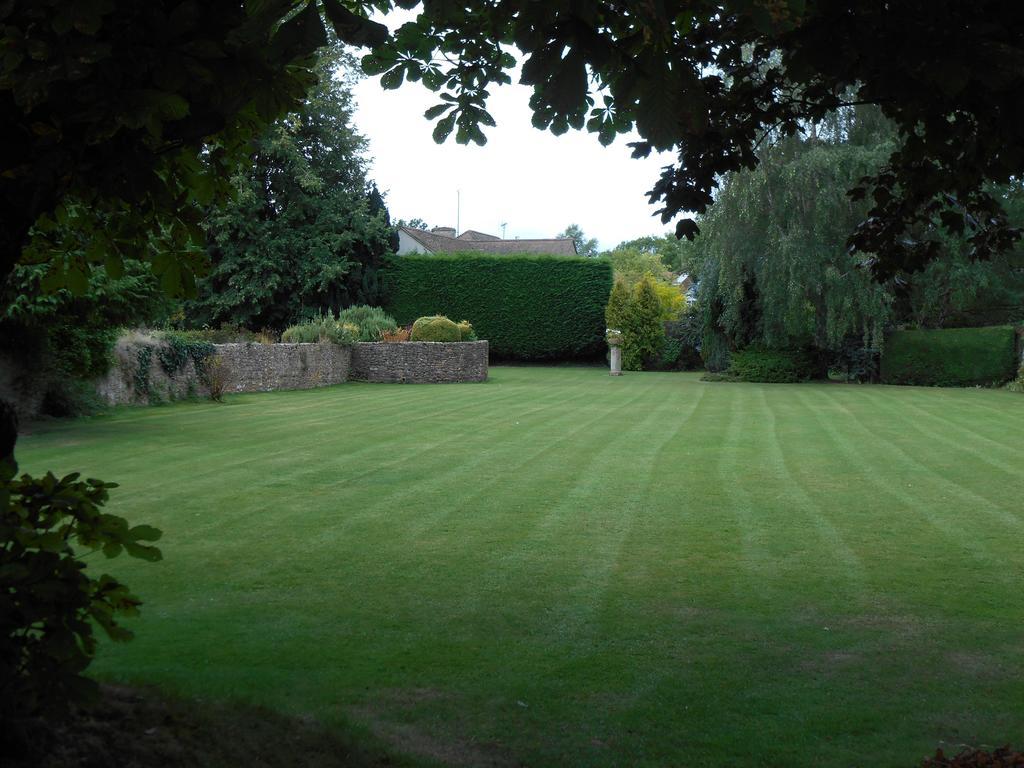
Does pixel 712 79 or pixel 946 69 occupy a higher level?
pixel 712 79

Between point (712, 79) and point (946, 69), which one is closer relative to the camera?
point (946, 69)

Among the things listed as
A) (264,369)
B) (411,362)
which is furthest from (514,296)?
(264,369)

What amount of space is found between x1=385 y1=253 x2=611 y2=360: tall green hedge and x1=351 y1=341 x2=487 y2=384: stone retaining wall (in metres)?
9.42

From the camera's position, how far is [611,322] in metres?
33.5

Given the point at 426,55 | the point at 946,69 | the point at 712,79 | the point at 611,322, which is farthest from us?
the point at 611,322

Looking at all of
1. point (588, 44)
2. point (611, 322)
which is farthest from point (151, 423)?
point (611, 322)

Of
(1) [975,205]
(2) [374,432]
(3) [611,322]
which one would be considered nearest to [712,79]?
(1) [975,205]

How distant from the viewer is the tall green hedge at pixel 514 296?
35375mm

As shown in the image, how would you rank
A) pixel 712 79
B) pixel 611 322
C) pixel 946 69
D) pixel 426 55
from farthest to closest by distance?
pixel 611 322 < pixel 712 79 < pixel 426 55 < pixel 946 69

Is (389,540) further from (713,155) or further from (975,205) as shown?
(975,205)

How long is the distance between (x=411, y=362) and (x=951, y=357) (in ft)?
51.3

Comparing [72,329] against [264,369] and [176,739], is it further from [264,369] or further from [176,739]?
[176,739]

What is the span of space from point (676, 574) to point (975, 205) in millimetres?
3469

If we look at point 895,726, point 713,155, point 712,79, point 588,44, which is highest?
point 712,79
